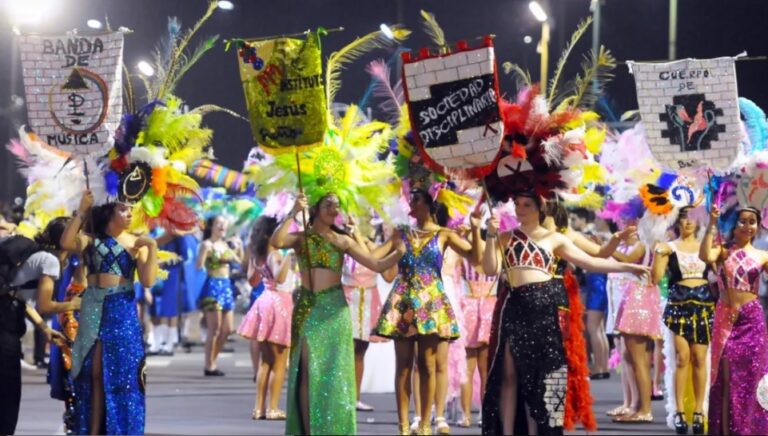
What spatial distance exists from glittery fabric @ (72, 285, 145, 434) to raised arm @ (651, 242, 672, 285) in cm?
396

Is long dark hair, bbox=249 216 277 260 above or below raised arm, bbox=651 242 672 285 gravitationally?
above

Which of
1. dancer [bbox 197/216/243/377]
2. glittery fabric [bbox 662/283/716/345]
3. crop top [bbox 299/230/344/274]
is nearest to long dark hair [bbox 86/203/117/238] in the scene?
crop top [bbox 299/230/344/274]

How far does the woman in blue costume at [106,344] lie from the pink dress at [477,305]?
3.41 metres

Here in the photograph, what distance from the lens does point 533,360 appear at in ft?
25.9

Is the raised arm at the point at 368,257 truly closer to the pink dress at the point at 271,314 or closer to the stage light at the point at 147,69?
the stage light at the point at 147,69

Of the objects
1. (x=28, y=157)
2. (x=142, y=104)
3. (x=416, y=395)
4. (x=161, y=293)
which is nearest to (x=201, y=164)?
(x=142, y=104)

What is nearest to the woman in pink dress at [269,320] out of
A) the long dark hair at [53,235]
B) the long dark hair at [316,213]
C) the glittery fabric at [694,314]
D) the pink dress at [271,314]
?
the pink dress at [271,314]

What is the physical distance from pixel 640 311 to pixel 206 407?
3.91 meters

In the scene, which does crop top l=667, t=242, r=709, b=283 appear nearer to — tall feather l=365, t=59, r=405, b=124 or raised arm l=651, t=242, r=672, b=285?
raised arm l=651, t=242, r=672, b=285

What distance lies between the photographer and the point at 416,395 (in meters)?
10.3

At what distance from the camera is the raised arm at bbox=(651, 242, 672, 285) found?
32.7 ft

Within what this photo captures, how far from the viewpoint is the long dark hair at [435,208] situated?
30.9 feet

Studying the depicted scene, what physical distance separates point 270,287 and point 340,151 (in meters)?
3.07

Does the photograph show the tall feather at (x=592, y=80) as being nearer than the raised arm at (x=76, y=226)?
No
